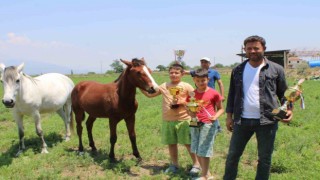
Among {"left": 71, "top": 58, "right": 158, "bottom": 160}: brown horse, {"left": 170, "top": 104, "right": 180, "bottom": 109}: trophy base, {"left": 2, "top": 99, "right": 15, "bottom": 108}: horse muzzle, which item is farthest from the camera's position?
{"left": 2, "top": 99, "right": 15, "bottom": 108}: horse muzzle

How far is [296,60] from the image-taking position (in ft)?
169

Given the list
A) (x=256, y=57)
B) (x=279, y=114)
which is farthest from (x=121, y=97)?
(x=279, y=114)

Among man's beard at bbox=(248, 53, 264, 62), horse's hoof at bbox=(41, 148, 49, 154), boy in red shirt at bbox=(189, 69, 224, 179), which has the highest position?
man's beard at bbox=(248, 53, 264, 62)

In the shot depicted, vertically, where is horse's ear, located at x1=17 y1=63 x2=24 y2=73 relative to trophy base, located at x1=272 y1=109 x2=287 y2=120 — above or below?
above

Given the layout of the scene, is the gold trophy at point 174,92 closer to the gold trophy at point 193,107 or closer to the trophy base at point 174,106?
the trophy base at point 174,106

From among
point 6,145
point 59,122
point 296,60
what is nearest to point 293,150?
point 6,145

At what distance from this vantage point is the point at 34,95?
299 inches

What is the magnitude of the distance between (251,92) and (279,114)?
0.46m

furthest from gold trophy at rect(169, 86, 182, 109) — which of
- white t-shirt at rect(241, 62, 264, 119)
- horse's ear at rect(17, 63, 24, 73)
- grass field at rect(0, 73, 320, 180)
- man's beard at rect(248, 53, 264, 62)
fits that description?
horse's ear at rect(17, 63, 24, 73)

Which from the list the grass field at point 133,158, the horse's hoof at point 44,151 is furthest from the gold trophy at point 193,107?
the horse's hoof at point 44,151

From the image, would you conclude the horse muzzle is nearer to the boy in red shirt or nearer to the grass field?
the grass field

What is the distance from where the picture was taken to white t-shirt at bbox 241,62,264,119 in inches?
161

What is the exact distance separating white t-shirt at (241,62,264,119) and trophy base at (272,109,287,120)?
0.23m

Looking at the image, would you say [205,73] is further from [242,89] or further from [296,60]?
[296,60]
